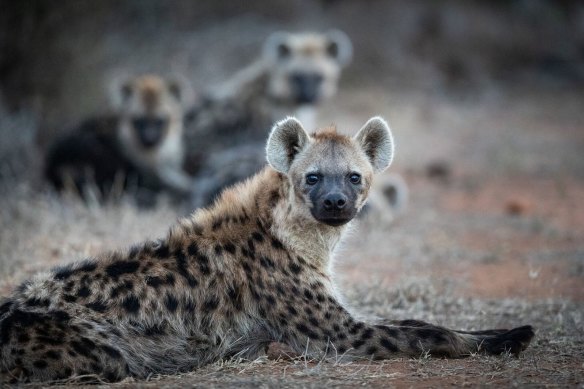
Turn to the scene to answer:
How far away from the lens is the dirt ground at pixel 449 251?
3.77 meters

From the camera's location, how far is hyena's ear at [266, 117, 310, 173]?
176 inches

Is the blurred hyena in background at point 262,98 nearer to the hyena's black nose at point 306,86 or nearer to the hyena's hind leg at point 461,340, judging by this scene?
the hyena's black nose at point 306,86

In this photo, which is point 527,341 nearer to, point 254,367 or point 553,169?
point 254,367

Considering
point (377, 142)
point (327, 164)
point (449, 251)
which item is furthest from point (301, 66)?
point (327, 164)

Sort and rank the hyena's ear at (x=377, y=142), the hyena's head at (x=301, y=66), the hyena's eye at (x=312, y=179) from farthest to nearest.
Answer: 1. the hyena's head at (x=301, y=66)
2. the hyena's ear at (x=377, y=142)
3. the hyena's eye at (x=312, y=179)

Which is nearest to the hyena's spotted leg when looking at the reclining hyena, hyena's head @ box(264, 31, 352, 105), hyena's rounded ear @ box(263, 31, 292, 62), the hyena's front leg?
the hyena's front leg

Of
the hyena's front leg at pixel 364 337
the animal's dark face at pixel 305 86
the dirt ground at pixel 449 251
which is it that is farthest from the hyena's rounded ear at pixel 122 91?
the hyena's front leg at pixel 364 337

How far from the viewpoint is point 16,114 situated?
30.8 feet

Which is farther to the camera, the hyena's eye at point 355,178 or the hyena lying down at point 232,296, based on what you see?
the hyena's eye at point 355,178

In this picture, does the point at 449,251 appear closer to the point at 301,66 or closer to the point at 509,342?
the point at 509,342

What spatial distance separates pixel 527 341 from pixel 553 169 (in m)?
7.24

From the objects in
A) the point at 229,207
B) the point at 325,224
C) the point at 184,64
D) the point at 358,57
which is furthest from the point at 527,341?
the point at 358,57

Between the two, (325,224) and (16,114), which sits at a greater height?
(16,114)

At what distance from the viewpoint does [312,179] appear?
4402 millimetres
